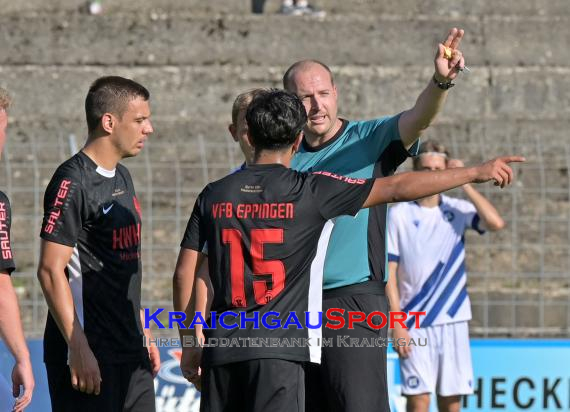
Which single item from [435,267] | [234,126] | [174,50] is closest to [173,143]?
[174,50]

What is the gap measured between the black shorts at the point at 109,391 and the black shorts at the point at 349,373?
2.74ft

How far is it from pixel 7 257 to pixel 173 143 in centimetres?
627

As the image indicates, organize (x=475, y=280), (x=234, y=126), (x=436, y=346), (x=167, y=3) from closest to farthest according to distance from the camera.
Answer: (x=234, y=126) < (x=436, y=346) < (x=475, y=280) < (x=167, y=3)

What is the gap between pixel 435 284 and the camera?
8531 millimetres

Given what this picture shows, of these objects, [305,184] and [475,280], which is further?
[475,280]

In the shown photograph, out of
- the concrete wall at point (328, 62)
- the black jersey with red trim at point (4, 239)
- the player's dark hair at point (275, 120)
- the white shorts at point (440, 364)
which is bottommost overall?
the white shorts at point (440, 364)

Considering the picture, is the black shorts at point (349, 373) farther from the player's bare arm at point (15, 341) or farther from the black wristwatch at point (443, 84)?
the player's bare arm at point (15, 341)

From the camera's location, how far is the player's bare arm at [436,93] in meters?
5.39

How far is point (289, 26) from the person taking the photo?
12.7 metres

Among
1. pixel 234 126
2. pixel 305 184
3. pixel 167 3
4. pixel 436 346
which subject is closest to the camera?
pixel 305 184

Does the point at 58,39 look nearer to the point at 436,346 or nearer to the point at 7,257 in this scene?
the point at 436,346

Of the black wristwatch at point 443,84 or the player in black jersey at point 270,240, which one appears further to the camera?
the black wristwatch at point 443,84

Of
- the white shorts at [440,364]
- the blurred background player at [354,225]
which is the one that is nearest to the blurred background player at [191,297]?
the blurred background player at [354,225]

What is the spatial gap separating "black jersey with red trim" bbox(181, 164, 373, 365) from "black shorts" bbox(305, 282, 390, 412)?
0.76 meters
